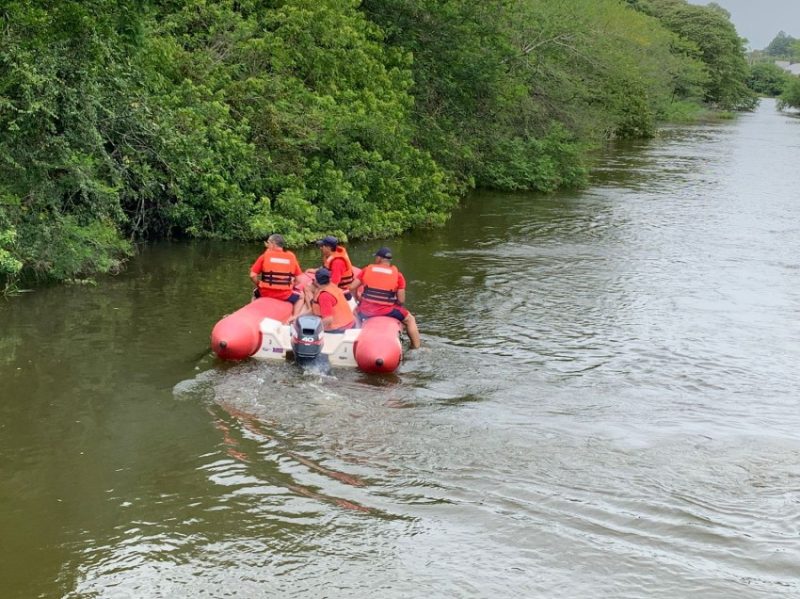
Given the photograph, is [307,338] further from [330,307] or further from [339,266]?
[339,266]

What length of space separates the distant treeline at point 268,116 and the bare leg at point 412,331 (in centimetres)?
485

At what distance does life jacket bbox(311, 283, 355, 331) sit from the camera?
10.1 meters

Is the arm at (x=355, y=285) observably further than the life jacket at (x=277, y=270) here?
Yes

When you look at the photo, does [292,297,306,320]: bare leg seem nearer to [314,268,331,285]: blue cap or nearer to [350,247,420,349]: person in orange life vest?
[350,247,420,349]: person in orange life vest

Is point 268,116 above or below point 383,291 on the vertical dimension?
above

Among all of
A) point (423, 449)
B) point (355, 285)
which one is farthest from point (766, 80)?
point (423, 449)

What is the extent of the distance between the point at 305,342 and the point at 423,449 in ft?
7.14

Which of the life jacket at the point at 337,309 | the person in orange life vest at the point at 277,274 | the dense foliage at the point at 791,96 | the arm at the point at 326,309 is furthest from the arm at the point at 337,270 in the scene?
the dense foliage at the point at 791,96

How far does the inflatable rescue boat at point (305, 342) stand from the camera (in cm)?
940

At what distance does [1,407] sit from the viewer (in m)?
8.39

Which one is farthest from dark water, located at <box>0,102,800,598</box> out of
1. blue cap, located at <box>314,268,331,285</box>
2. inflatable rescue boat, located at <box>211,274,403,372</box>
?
blue cap, located at <box>314,268,331,285</box>

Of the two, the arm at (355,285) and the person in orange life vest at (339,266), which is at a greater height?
the person in orange life vest at (339,266)

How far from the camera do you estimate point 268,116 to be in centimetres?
1694

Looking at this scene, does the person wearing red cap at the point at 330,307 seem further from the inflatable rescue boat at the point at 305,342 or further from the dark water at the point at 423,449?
the dark water at the point at 423,449
